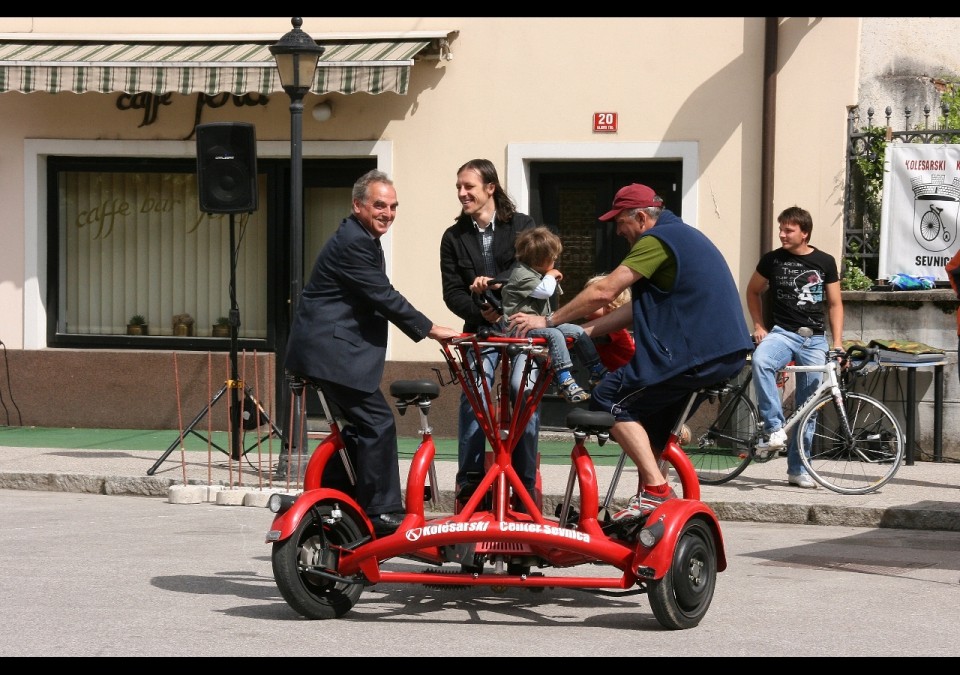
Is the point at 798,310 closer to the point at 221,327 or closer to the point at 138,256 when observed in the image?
the point at 221,327

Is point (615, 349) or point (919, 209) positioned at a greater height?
point (919, 209)

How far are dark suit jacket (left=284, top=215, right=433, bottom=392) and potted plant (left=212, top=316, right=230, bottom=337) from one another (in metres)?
8.58

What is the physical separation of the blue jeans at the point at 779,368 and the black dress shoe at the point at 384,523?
4.68 metres

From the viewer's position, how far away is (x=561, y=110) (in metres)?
14.1

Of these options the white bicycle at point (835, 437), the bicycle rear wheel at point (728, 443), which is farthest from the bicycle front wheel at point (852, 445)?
the bicycle rear wheel at point (728, 443)

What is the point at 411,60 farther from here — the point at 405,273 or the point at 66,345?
the point at 66,345

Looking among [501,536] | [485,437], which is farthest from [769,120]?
[501,536]

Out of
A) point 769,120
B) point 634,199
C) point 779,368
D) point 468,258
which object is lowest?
point 779,368

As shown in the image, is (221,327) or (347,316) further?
(221,327)

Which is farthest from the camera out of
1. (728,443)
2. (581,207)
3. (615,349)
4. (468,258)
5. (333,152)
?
(333,152)

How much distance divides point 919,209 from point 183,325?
7353mm

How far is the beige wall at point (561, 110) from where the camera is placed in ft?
44.3

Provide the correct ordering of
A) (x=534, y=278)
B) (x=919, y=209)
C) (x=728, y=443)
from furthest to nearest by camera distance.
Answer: (x=919, y=209), (x=728, y=443), (x=534, y=278)

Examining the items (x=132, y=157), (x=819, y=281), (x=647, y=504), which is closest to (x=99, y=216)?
(x=132, y=157)
